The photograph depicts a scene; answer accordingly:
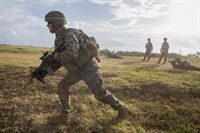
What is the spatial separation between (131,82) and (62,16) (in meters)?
8.21

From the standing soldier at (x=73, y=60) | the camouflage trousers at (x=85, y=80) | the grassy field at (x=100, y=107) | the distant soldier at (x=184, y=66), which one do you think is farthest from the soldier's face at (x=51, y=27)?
the distant soldier at (x=184, y=66)

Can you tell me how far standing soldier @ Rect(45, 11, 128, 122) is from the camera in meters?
8.61

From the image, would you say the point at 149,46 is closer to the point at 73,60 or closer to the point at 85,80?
the point at 85,80

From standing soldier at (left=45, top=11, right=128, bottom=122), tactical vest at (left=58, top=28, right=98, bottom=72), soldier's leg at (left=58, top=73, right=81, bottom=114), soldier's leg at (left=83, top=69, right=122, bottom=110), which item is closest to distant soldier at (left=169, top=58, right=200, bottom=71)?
standing soldier at (left=45, top=11, right=128, bottom=122)

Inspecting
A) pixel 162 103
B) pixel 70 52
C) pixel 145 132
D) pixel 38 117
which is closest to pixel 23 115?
pixel 38 117

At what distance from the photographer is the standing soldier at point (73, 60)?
28.2 feet

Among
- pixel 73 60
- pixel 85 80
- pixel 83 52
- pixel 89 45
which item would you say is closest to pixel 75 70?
pixel 73 60

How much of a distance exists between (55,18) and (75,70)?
5.22ft

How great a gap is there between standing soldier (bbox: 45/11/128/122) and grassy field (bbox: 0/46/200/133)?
862 millimetres

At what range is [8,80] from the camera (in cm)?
1425

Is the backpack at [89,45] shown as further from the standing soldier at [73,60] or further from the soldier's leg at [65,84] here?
the soldier's leg at [65,84]

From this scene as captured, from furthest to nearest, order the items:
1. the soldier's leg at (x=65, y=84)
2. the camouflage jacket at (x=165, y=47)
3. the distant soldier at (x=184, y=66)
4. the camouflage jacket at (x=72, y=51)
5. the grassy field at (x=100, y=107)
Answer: the camouflage jacket at (x=165, y=47) → the distant soldier at (x=184, y=66) → the grassy field at (x=100, y=107) → the soldier's leg at (x=65, y=84) → the camouflage jacket at (x=72, y=51)

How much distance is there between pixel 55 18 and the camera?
872cm

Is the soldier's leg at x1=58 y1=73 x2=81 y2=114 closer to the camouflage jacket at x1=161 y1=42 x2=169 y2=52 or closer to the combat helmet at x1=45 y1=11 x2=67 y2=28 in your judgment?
the combat helmet at x1=45 y1=11 x2=67 y2=28
